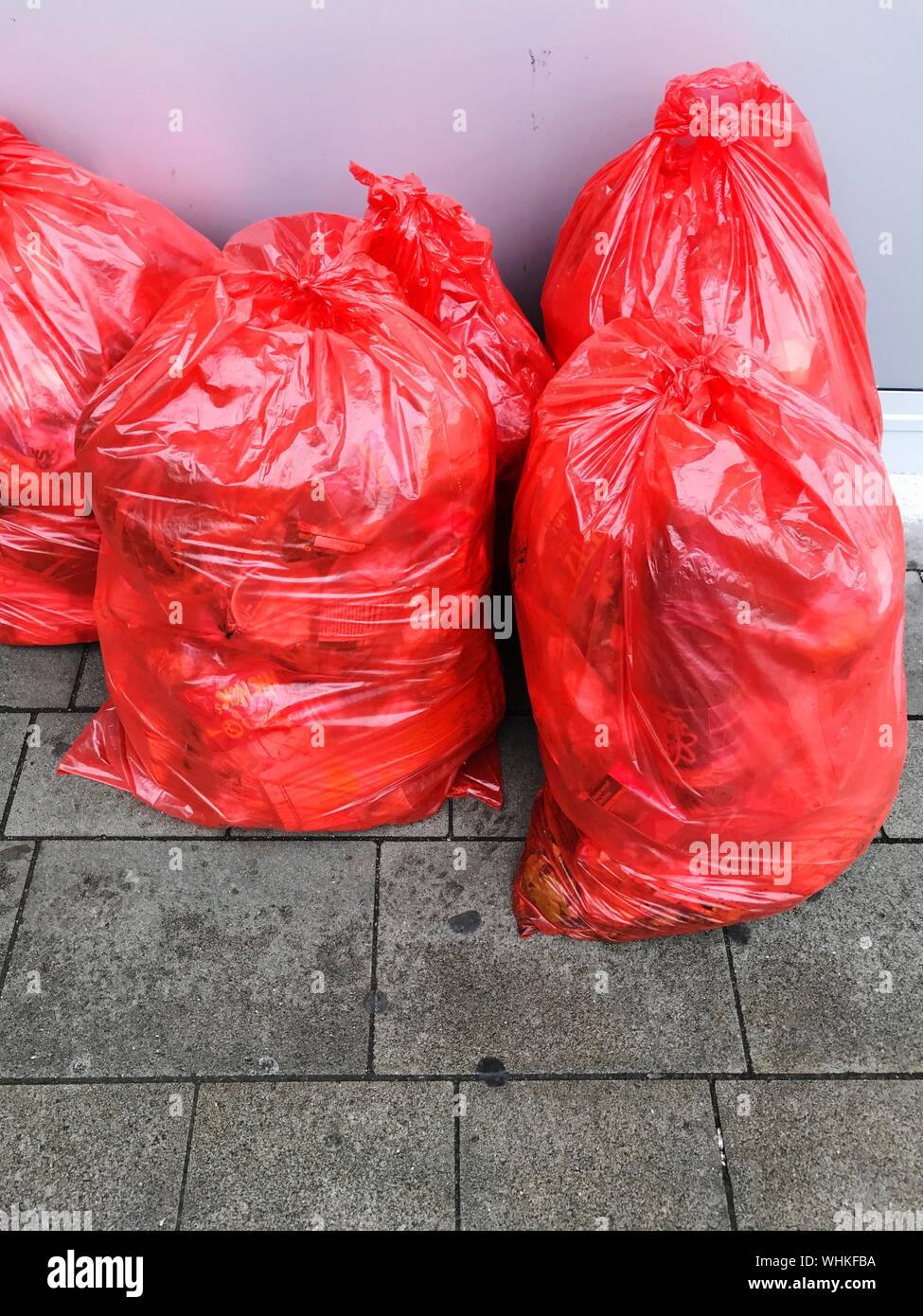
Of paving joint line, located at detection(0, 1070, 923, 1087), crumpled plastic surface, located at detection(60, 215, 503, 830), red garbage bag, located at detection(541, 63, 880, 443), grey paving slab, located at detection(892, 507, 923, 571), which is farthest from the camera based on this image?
grey paving slab, located at detection(892, 507, 923, 571)

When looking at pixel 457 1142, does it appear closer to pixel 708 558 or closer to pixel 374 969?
pixel 374 969

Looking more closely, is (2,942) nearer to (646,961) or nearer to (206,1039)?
(206,1039)

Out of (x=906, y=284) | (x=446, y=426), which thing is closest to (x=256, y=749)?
(x=446, y=426)

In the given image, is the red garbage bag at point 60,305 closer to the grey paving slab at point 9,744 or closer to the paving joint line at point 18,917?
the grey paving slab at point 9,744

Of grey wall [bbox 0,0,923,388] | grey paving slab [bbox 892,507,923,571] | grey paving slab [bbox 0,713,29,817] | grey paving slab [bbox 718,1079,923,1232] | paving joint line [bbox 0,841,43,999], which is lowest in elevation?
grey paving slab [bbox 718,1079,923,1232]

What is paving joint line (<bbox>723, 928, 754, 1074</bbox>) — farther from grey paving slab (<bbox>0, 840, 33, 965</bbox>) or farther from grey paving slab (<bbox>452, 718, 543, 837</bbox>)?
grey paving slab (<bbox>0, 840, 33, 965</bbox>)

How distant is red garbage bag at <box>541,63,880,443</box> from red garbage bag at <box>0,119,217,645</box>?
101 cm

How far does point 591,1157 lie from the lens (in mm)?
1840

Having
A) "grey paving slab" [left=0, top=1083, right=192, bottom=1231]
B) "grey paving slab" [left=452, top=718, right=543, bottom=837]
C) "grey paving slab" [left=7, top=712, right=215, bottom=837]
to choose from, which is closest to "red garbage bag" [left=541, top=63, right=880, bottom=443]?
"grey paving slab" [left=452, top=718, right=543, bottom=837]

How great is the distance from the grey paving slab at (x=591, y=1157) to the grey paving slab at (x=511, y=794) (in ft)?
1.91

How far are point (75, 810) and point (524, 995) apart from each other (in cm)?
112

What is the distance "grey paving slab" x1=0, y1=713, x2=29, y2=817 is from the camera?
2.37m

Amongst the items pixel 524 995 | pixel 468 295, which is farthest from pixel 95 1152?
pixel 468 295

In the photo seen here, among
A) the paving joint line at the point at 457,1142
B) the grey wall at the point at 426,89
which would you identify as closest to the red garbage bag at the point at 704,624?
the paving joint line at the point at 457,1142
